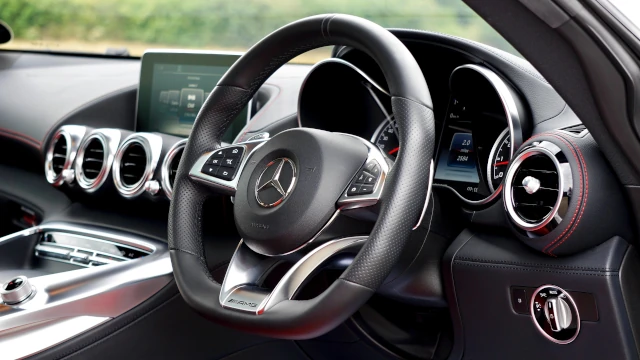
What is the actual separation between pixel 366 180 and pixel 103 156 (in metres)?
1.03

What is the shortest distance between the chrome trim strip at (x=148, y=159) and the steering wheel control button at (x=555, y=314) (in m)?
0.98

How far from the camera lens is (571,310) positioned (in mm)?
1089

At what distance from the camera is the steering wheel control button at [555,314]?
1087 mm

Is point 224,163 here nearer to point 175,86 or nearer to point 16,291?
point 16,291

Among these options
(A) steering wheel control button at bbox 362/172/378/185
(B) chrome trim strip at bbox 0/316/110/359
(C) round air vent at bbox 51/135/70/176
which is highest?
(A) steering wheel control button at bbox 362/172/378/185

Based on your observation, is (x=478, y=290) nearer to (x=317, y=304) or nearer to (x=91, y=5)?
(x=317, y=304)

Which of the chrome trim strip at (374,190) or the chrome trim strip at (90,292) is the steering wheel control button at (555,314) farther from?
the chrome trim strip at (90,292)

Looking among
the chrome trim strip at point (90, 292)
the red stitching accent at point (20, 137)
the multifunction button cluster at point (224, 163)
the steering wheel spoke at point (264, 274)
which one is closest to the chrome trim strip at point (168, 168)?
the chrome trim strip at point (90, 292)

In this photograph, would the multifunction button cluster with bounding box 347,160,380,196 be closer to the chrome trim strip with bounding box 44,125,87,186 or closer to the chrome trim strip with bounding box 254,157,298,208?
the chrome trim strip with bounding box 254,157,298,208

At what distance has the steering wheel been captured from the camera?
99 cm

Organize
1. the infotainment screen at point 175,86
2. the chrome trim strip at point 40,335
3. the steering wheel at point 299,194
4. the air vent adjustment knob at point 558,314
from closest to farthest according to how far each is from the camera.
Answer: the steering wheel at point 299,194, the air vent adjustment knob at point 558,314, the chrome trim strip at point 40,335, the infotainment screen at point 175,86

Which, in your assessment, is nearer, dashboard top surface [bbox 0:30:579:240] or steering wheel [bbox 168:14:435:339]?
steering wheel [bbox 168:14:435:339]

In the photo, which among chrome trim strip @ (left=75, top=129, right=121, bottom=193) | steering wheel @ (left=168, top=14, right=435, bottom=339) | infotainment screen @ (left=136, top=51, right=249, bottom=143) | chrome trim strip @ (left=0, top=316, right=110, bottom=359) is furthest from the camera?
infotainment screen @ (left=136, top=51, right=249, bottom=143)

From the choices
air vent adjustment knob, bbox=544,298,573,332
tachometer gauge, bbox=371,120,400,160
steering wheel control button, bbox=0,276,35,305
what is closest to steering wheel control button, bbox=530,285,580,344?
air vent adjustment knob, bbox=544,298,573,332
